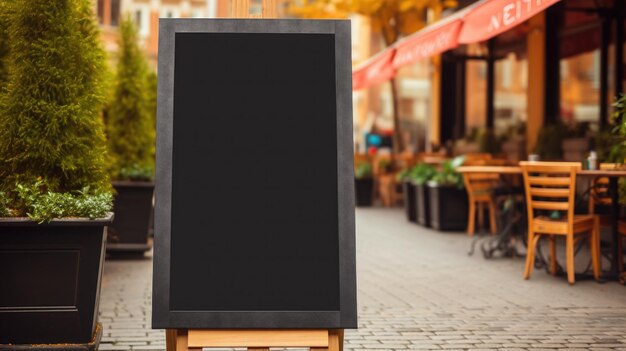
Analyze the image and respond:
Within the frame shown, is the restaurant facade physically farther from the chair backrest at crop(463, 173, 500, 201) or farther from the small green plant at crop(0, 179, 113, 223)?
the small green plant at crop(0, 179, 113, 223)

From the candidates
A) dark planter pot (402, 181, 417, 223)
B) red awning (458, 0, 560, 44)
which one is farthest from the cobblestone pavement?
dark planter pot (402, 181, 417, 223)

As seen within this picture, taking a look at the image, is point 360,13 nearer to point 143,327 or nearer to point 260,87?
point 143,327

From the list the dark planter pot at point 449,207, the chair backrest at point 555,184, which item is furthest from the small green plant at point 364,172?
the chair backrest at point 555,184

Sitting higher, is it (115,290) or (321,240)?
(321,240)

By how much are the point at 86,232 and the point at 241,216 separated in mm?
1365

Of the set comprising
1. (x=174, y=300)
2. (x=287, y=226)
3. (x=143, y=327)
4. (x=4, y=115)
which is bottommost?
(x=143, y=327)

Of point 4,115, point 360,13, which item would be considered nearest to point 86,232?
point 4,115

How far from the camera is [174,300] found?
3887mm

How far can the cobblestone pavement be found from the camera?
6.11m

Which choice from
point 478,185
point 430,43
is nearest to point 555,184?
point 430,43

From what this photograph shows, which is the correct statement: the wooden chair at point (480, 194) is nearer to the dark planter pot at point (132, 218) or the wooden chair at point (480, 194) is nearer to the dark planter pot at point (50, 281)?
the dark planter pot at point (132, 218)

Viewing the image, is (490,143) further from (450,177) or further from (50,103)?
(50,103)

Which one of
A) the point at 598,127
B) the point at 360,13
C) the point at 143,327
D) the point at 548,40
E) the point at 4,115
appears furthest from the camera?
the point at 360,13

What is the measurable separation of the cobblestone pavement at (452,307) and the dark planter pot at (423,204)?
296cm
